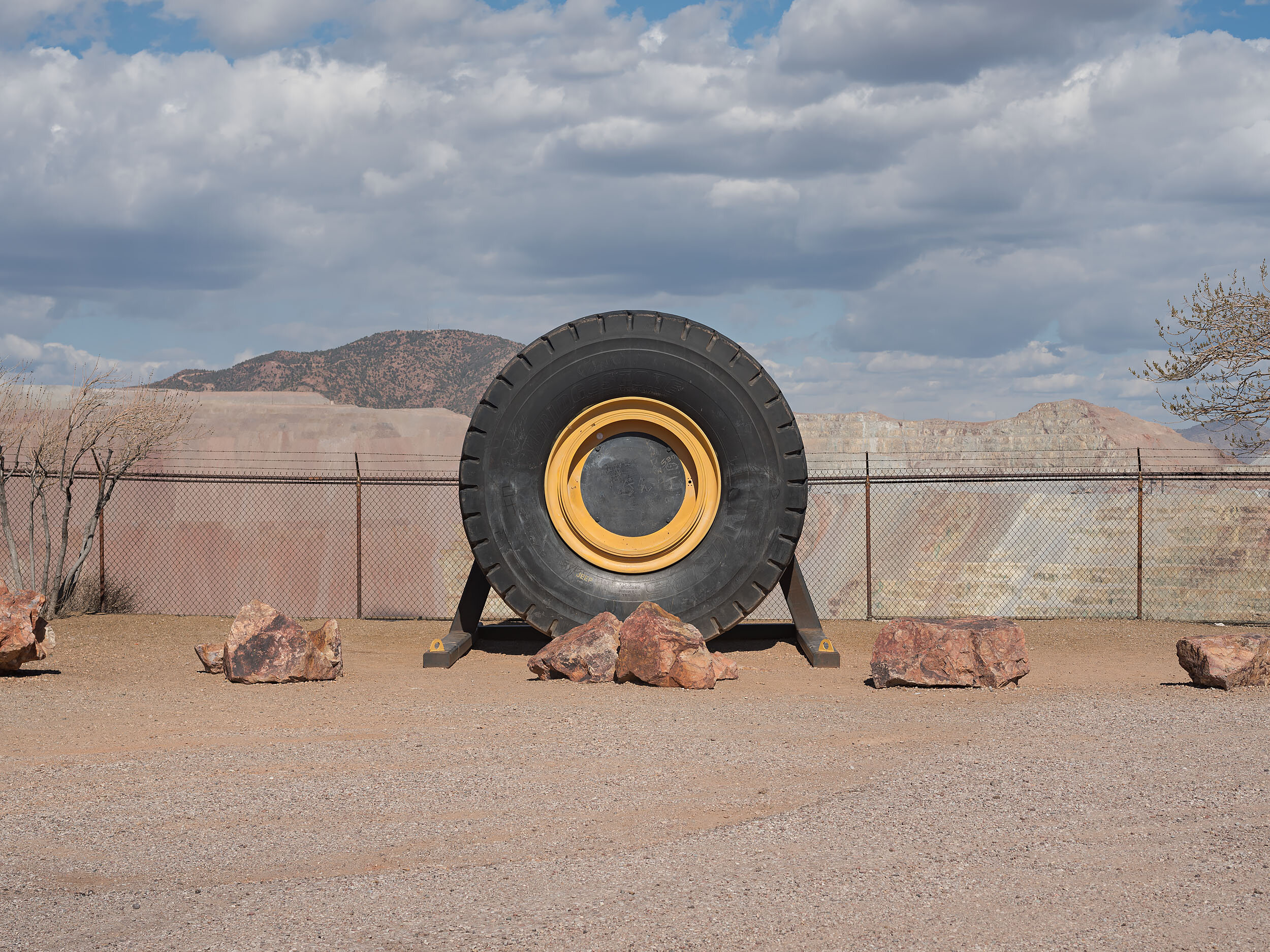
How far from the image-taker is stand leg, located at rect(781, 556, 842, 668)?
9.33 metres

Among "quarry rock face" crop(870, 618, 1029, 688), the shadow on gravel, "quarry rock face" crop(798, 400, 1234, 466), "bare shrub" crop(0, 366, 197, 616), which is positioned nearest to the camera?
"quarry rock face" crop(870, 618, 1029, 688)

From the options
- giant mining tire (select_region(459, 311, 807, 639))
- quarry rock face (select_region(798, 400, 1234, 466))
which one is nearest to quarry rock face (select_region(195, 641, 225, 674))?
giant mining tire (select_region(459, 311, 807, 639))

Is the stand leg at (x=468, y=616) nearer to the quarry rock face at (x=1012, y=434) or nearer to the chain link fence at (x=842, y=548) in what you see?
the chain link fence at (x=842, y=548)

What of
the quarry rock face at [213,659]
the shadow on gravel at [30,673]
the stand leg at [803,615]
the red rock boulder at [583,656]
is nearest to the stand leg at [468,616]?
the red rock boulder at [583,656]

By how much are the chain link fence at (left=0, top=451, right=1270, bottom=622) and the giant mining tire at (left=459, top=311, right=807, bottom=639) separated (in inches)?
476

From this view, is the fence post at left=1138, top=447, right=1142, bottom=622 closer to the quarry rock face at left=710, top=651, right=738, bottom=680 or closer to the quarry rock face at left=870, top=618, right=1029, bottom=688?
the quarry rock face at left=870, top=618, right=1029, bottom=688

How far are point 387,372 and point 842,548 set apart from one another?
280ft

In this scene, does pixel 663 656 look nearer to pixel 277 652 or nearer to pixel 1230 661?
pixel 277 652

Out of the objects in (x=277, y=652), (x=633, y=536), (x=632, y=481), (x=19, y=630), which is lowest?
(x=277, y=652)

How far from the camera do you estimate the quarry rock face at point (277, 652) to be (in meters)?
8.34

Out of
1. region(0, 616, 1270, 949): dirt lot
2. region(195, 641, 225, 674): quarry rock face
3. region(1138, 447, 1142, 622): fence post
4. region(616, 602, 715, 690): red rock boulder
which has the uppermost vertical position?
region(1138, 447, 1142, 622): fence post

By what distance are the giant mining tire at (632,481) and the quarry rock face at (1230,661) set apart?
124 inches

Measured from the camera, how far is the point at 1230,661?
780 cm

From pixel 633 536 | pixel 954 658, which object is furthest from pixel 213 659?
pixel 954 658
